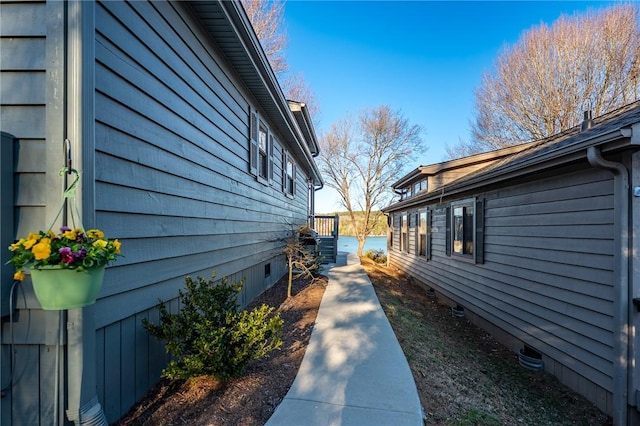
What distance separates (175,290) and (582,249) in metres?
4.73

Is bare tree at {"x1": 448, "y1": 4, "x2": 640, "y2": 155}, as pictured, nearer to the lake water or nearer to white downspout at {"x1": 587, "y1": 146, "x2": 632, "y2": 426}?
the lake water

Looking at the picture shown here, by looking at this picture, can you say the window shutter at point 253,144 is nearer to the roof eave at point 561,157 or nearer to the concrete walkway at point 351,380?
the concrete walkway at point 351,380

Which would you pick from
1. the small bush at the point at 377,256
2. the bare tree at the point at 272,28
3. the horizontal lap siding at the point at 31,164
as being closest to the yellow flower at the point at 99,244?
the horizontal lap siding at the point at 31,164

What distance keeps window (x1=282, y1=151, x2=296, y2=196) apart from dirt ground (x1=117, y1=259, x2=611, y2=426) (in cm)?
369

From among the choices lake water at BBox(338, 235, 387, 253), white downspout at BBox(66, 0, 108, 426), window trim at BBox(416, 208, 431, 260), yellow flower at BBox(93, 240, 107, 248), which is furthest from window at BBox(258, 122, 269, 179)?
lake water at BBox(338, 235, 387, 253)

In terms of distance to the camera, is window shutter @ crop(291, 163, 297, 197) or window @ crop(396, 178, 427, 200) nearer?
window shutter @ crop(291, 163, 297, 197)

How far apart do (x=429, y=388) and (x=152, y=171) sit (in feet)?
10.9

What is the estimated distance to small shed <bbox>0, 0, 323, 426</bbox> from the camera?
6.11 feet

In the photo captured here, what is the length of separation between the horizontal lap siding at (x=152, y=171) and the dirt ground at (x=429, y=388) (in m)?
0.37

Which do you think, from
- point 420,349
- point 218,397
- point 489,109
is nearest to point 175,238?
point 218,397

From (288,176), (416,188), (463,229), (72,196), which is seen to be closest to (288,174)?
(288,176)

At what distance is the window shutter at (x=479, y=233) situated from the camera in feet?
20.9

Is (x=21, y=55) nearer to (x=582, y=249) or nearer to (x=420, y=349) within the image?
(x=420, y=349)

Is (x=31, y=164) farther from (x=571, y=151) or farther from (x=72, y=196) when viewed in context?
(x=571, y=151)
